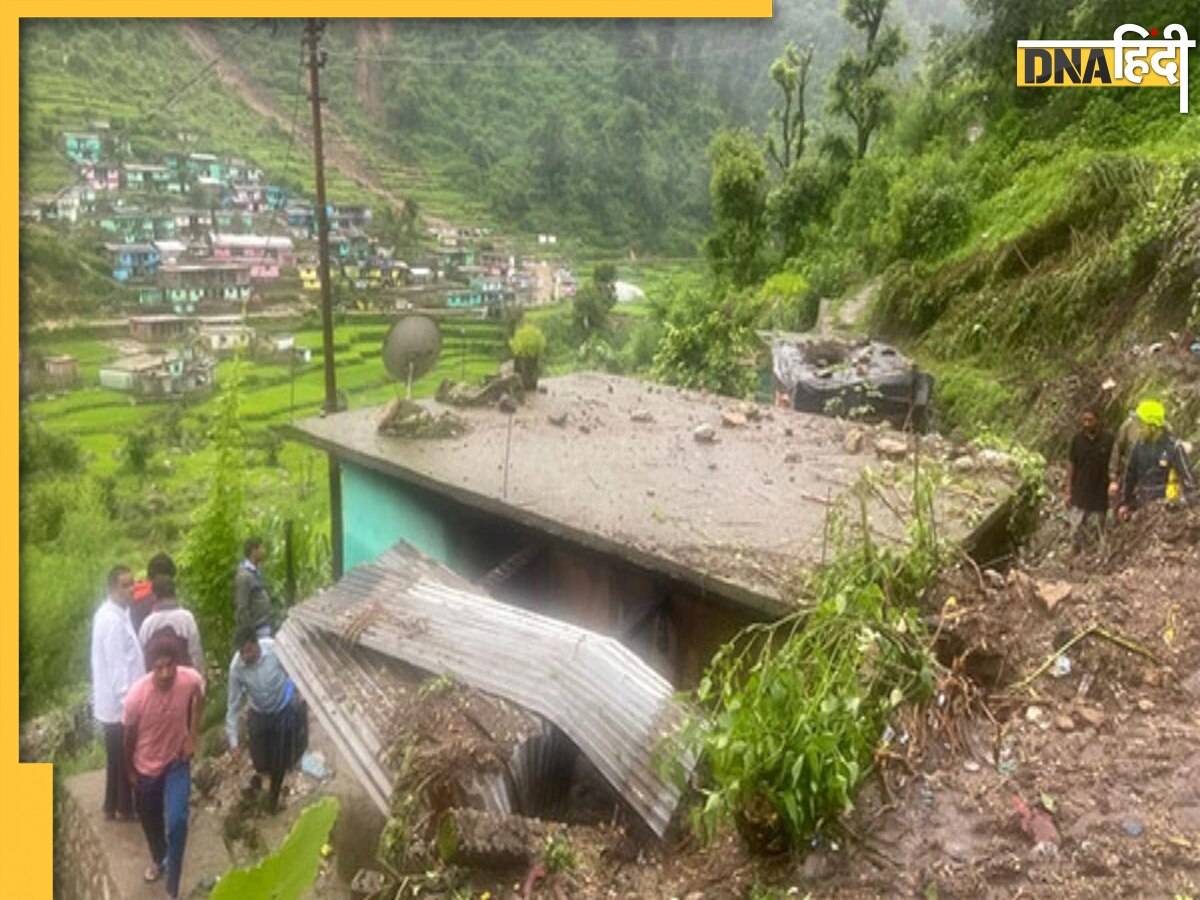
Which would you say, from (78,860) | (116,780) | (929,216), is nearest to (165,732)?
(116,780)

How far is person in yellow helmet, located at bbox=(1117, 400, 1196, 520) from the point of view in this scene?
362 centimetres

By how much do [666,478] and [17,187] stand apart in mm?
2125

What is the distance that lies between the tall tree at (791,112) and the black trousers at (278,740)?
441cm

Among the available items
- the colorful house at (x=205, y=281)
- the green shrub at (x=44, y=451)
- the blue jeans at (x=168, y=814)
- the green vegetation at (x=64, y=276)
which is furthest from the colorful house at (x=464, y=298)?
the blue jeans at (x=168, y=814)

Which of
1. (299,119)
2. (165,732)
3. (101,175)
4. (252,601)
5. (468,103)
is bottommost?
(165,732)

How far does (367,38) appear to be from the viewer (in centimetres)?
359

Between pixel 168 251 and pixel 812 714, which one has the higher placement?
pixel 168 251

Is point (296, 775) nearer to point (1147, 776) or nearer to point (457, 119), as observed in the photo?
point (1147, 776)

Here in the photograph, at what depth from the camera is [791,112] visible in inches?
270

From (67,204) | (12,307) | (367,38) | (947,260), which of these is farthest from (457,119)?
(947,260)

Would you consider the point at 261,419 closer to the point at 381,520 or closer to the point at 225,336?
the point at 225,336

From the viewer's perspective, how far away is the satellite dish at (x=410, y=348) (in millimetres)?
4133

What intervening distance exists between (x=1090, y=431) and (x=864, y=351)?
197 centimetres

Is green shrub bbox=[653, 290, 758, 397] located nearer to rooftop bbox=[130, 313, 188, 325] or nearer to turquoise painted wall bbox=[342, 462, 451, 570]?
turquoise painted wall bbox=[342, 462, 451, 570]
